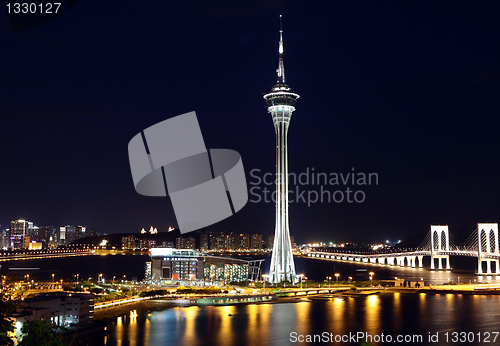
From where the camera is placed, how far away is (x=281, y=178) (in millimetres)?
34656

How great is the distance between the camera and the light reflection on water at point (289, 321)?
2028cm

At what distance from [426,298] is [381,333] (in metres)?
12.2

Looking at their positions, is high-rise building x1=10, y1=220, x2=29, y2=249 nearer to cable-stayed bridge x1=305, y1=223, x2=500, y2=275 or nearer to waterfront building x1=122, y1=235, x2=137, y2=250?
waterfront building x1=122, y1=235, x2=137, y2=250

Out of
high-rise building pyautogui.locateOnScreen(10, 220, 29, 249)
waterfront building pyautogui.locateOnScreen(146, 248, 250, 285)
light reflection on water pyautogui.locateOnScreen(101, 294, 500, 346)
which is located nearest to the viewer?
light reflection on water pyautogui.locateOnScreen(101, 294, 500, 346)

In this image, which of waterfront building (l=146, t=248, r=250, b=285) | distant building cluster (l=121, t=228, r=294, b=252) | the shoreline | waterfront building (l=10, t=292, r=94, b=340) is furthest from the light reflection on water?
distant building cluster (l=121, t=228, r=294, b=252)

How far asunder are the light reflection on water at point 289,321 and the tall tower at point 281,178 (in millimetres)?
5234

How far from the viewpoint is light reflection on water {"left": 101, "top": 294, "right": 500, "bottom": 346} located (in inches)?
798

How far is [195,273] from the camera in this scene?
1470 inches

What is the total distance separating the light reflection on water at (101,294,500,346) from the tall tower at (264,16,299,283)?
5.23 metres

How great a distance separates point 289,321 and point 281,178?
12.9m

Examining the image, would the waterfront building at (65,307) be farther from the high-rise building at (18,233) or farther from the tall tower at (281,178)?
the high-rise building at (18,233)

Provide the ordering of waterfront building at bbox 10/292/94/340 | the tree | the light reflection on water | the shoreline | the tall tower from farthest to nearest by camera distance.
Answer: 1. the tall tower
2. the shoreline
3. the light reflection on water
4. waterfront building at bbox 10/292/94/340
5. the tree

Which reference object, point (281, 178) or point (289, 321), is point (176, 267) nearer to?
point (281, 178)

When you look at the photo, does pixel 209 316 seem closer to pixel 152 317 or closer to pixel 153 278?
pixel 152 317
